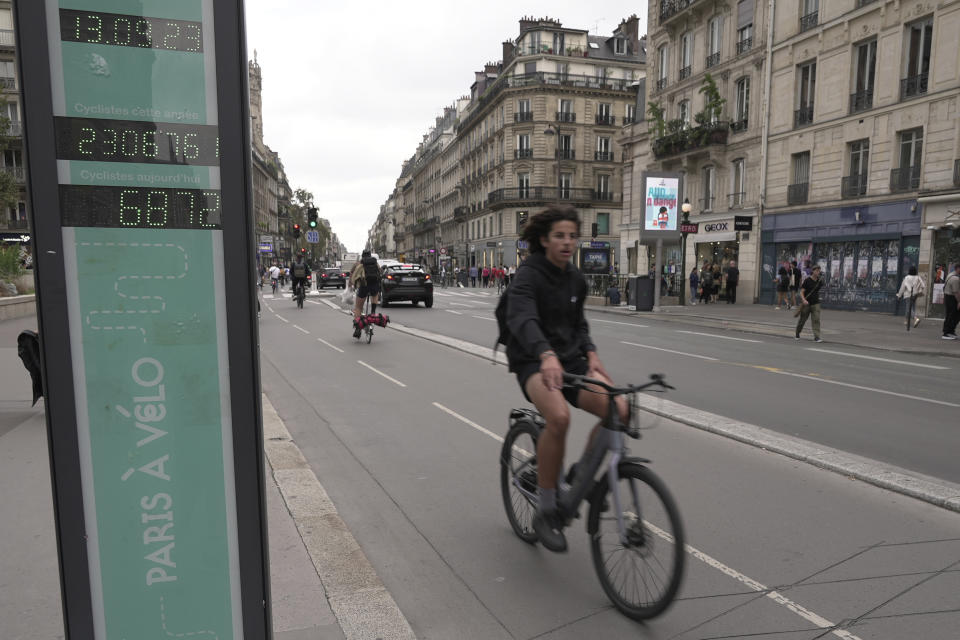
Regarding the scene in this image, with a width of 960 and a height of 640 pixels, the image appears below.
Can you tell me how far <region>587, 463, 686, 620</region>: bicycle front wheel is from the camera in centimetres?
272

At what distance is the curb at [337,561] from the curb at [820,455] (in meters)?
1.25

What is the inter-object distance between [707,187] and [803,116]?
635 centimetres

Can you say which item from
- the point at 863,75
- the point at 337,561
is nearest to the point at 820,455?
the point at 337,561

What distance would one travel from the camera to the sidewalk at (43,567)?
2.68 metres

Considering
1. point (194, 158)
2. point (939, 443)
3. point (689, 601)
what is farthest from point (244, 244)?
point (939, 443)

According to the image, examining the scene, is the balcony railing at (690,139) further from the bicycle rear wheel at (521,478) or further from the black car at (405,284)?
the bicycle rear wheel at (521,478)

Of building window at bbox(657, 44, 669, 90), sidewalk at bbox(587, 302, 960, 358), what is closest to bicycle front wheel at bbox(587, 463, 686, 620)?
sidewalk at bbox(587, 302, 960, 358)

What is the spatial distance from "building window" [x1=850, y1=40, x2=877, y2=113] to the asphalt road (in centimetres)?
1804

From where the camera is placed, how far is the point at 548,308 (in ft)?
10.8

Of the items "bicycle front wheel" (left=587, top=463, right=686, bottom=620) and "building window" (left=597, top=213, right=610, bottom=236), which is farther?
"building window" (left=597, top=213, right=610, bottom=236)

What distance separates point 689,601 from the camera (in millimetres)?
3021

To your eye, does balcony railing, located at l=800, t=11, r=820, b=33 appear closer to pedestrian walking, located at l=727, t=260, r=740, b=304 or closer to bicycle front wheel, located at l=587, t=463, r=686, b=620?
pedestrian walking, located at l=727, t=260, r=740, b=304

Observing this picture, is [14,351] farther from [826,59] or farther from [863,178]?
[826,59]

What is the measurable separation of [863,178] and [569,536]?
78.1 ft
